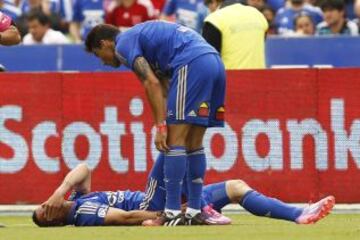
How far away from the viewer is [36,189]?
16453 mm

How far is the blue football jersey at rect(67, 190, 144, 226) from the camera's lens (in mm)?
12430

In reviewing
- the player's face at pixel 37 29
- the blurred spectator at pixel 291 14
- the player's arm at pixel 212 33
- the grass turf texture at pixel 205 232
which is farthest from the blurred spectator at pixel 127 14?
the grass turf texture at pixel 205 232

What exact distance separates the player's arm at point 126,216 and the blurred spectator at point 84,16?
29.7 feet

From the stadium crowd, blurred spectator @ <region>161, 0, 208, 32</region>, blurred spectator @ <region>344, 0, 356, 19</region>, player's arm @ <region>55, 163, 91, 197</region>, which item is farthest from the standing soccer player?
blurred spectator @ <region>344, 0, 356, 19</region>

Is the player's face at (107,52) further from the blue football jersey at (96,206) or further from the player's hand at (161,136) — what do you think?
the blue football jersey at (96,206)

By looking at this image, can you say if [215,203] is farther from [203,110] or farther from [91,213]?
[91,213]

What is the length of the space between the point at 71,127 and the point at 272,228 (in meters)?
4.96

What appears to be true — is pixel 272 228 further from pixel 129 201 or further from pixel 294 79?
pixel 294 79

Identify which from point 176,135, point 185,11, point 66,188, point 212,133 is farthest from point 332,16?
point 66,188

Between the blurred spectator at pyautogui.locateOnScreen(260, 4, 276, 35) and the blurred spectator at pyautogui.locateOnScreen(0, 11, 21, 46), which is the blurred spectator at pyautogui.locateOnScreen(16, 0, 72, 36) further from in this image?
the blurred spectator at pyautogui.locateOnScreen(0, 11, 21, 46)

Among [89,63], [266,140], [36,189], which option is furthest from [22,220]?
[89,63]

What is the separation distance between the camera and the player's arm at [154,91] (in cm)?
1202

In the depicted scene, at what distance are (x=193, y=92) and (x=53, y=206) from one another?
4.97ft

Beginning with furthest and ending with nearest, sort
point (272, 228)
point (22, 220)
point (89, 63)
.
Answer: point (89, 63) → point (22, 220) → point (272, 228)
